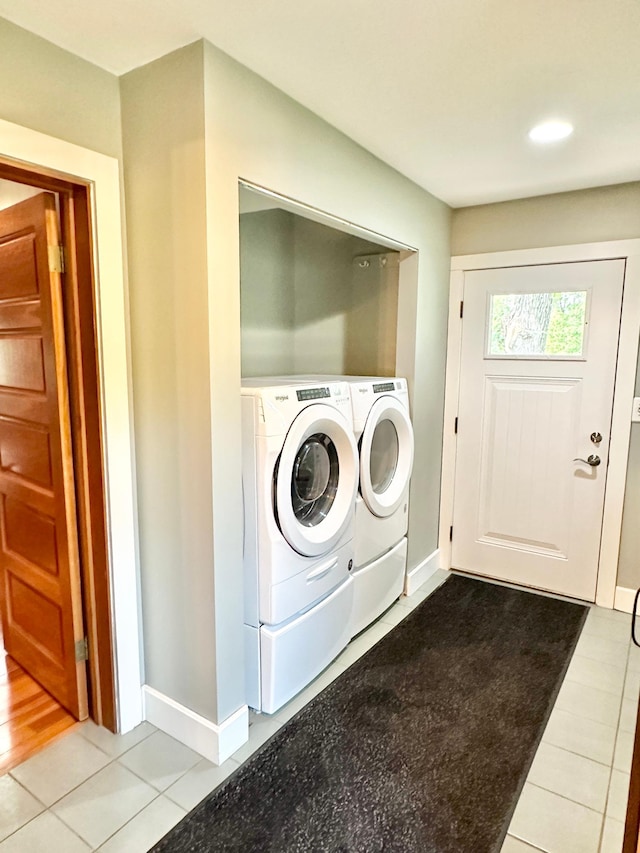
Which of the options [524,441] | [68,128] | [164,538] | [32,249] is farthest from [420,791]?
[68,128]

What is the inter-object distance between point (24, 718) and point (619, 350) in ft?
10.9

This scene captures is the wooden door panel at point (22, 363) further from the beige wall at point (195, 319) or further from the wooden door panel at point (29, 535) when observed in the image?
the wooden door panel at point (29, 535)

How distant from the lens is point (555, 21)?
4.69 feet

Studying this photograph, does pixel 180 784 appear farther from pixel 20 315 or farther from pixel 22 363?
pixel 20 315

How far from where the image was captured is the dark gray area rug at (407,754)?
160 cm

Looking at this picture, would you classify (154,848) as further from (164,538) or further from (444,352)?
(444,352)

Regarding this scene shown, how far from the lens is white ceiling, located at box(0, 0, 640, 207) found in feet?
4.61

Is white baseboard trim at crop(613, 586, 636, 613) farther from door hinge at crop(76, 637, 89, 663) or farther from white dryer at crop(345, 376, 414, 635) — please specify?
door hinge at crop(76, 637, 89, 663)

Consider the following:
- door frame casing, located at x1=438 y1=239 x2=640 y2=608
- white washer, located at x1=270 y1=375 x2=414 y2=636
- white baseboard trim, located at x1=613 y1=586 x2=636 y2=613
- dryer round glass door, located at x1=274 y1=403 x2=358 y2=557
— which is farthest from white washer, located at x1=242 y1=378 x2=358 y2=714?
white baseboard trim, located at x1=613 y1=586 x2=636 y2=613

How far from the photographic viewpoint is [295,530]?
2029mm

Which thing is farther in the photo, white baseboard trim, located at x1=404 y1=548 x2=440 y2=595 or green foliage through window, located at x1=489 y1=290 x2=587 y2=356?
white baseboard trim, located at x1=404 y1=548 x2=440 y2=595

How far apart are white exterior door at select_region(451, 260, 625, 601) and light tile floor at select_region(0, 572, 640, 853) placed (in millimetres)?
992

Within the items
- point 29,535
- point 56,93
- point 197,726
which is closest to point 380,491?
point 197,726

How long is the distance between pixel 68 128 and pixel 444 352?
2348mm
